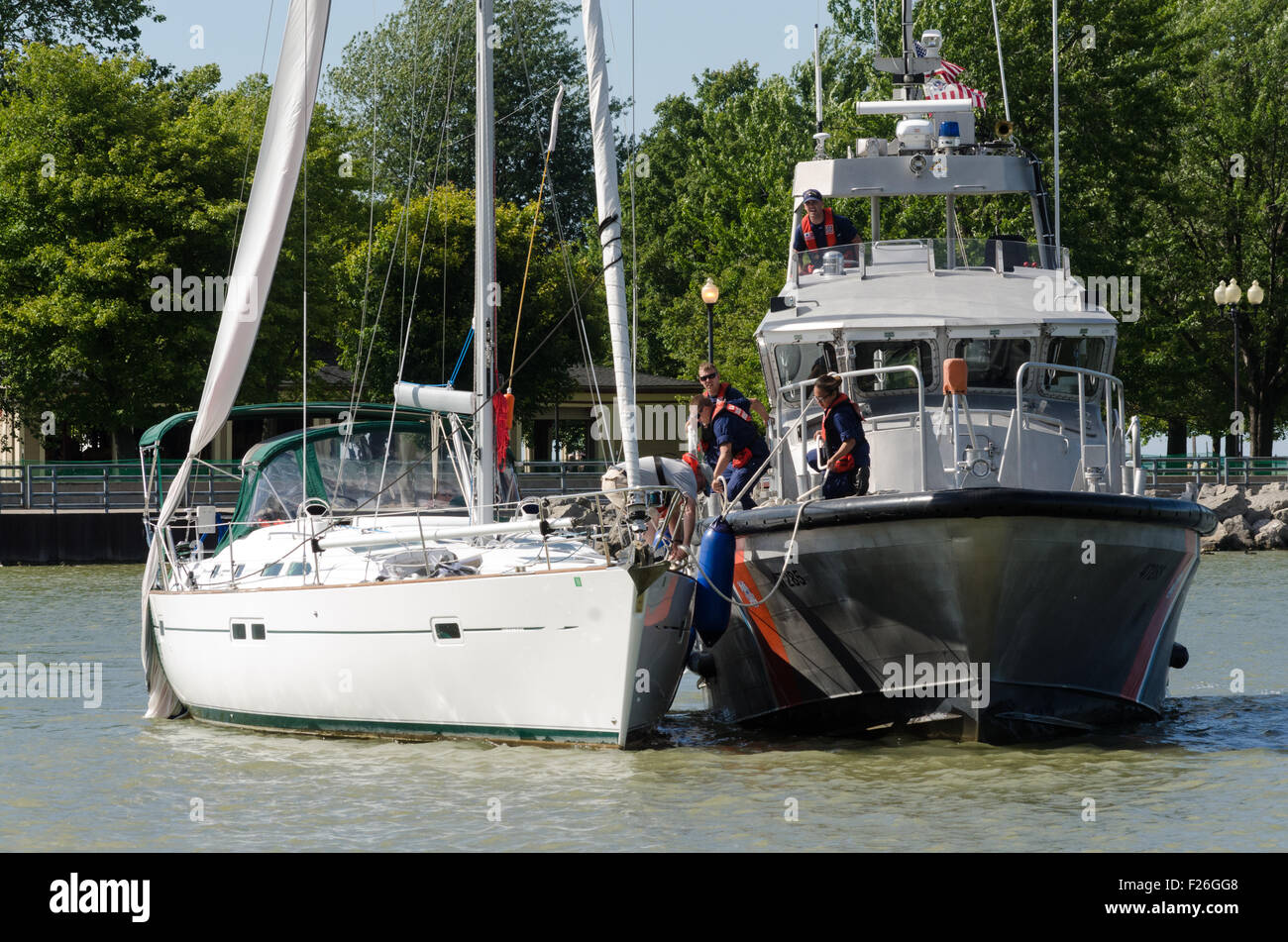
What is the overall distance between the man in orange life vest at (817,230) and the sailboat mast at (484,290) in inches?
139

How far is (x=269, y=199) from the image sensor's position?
14734 mm

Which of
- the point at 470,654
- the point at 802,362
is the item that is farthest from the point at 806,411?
the point at 470,654

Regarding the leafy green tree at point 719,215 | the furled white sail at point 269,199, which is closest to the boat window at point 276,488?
the furled white sail at point 269,199

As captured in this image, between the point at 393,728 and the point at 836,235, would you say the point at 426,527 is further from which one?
the point at 836,235

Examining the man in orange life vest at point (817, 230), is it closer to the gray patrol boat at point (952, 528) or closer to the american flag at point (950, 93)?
the gray patrol boat at point (952, 528)

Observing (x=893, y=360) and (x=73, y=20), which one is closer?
(x=893, y=360)

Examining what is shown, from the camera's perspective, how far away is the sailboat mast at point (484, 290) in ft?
47.0

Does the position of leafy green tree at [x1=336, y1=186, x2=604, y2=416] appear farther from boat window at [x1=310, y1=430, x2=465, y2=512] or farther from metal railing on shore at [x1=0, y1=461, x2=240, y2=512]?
→ boat window at [x1=310, y1=430, x2=465, y2=512]

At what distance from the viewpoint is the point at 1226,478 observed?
1727 inches

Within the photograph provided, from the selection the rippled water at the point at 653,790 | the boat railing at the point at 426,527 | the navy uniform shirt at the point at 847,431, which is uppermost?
the navy uniform shirt at the point at 847,431

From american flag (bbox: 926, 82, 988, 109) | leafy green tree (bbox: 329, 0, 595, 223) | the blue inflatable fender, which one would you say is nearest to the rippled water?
the blue inflatable fender

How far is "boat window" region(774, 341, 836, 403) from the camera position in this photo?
1539 cm

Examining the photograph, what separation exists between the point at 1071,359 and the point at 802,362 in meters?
2.48

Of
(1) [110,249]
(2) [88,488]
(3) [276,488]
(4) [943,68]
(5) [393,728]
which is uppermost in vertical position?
(1) [110,249]
